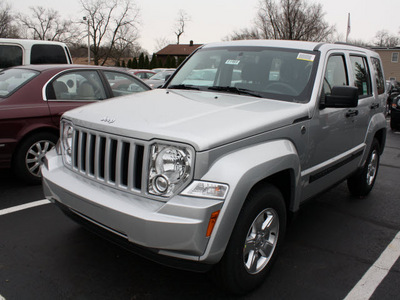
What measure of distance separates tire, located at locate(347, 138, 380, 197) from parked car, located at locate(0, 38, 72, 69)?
23.1 ft

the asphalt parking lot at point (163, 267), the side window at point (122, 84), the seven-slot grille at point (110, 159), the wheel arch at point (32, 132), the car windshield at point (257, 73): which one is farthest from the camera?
the side window at point (122, 84)

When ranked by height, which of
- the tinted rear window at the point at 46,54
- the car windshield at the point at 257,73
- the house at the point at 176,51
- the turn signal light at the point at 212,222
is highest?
the house at the point at 176,51

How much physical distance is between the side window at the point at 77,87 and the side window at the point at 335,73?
3.42m

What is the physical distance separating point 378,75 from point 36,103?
4594 mm

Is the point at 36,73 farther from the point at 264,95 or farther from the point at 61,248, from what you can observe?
the point at 264,95

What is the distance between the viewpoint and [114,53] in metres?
64.1

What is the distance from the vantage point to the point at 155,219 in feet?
7.56

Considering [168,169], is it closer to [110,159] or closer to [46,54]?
[110,159]

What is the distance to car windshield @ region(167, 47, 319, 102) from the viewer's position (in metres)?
3.52

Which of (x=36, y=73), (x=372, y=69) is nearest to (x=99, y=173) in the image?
(x=36, y=73)

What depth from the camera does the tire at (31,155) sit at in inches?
194

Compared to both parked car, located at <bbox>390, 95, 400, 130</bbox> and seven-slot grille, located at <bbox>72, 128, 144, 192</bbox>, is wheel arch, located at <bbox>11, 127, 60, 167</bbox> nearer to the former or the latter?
seven-slot grille, located at <bbox>72, 128, 144, 192</bbox>

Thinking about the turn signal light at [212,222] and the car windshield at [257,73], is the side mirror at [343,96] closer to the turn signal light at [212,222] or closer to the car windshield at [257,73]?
the car windshield at [257,73]

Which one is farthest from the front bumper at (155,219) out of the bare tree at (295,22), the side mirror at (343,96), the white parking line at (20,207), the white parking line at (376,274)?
the bare tree at (295,22)
